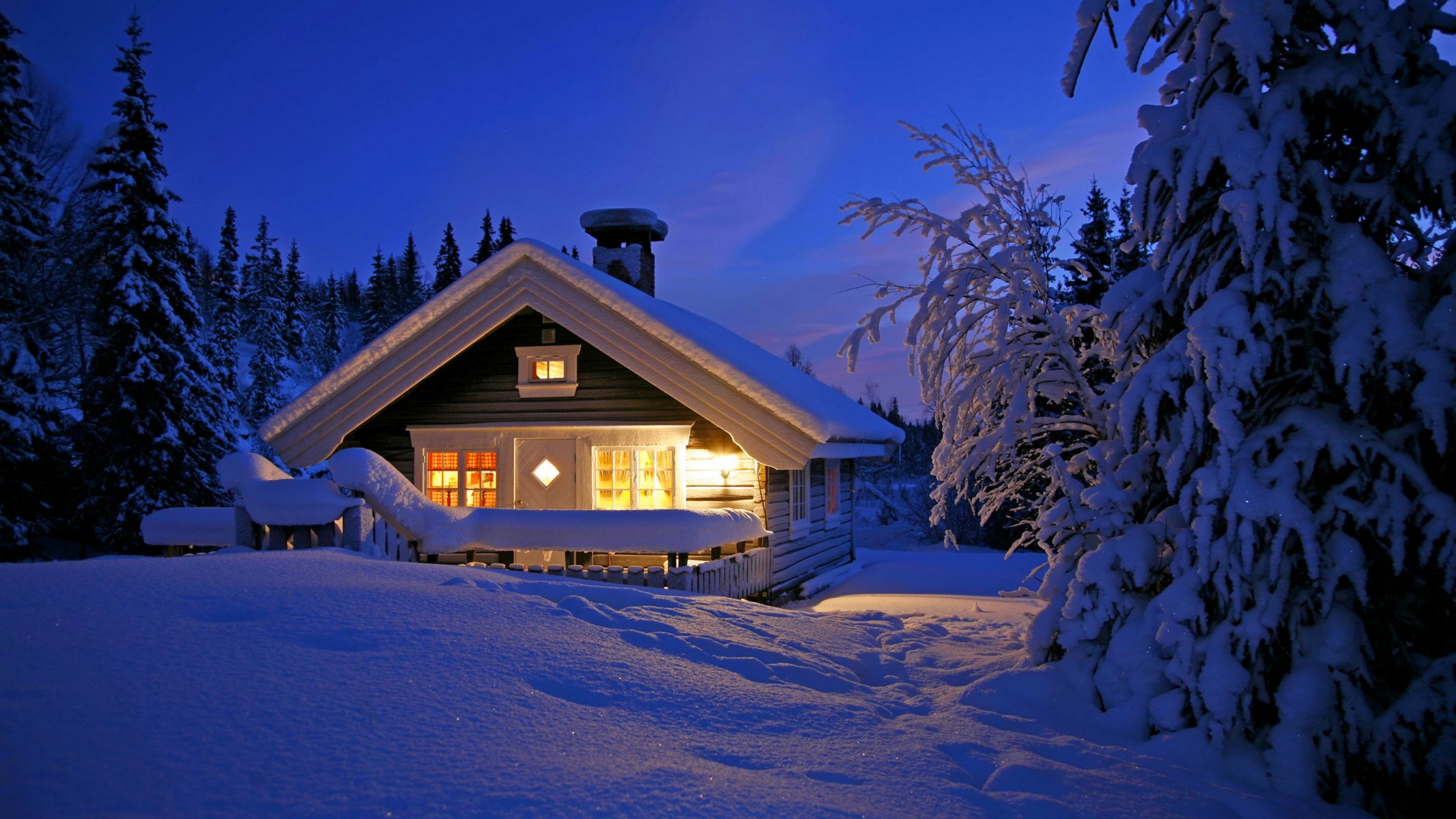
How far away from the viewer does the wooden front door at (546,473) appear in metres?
12.9

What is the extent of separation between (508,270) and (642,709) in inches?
410

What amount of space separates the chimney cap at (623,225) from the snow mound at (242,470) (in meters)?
9.53

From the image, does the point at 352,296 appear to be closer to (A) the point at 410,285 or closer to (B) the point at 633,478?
(A) the point at 410,285

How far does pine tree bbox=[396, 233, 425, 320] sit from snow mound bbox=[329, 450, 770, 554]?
233 feet

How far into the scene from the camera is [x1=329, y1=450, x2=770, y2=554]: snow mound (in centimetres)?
896

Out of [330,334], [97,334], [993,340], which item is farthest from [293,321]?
[993,340]

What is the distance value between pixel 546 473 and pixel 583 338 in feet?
8.18

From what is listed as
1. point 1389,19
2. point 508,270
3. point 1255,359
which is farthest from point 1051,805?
point 508,270

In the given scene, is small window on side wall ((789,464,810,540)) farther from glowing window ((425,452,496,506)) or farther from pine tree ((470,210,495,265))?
pine tree ((470,210,495,265))

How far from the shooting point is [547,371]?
13164 millimetres

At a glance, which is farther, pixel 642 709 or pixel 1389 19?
pixel 1389 19

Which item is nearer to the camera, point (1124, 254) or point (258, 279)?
point (1124, 254)

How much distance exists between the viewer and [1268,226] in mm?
4324

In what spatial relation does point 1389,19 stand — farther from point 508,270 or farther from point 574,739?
point 508,270
